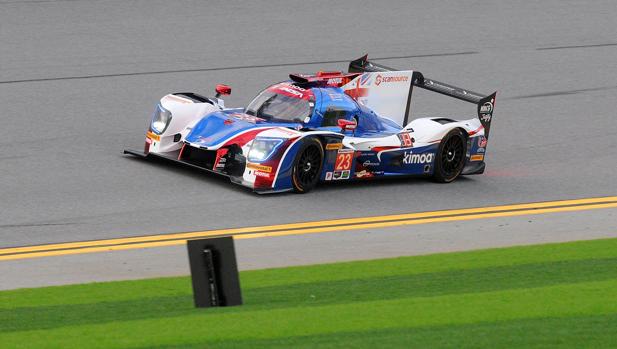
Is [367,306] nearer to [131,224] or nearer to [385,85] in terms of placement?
[131,224]

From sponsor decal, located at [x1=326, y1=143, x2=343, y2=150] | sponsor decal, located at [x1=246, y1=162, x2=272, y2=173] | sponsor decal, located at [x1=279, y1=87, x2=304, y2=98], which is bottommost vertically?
sponsor decal, located at [x1=246, y1=162, x2=272, y2=173]

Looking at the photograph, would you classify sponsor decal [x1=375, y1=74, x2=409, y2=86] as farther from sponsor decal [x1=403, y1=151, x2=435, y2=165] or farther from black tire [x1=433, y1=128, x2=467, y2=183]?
sponsor decal [x1=403, y1=151, x2=435, y2=165]

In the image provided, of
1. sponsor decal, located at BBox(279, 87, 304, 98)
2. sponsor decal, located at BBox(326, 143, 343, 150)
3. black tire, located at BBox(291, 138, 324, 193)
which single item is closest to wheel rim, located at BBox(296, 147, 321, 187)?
black tire, located at BBox(291, 138, 324, 193)

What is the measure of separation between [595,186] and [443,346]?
A: 8.11 metres

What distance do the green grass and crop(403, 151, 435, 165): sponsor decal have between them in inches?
143

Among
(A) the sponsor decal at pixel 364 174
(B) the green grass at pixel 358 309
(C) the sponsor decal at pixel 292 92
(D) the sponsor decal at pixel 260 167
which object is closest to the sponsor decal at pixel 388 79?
(C) the sponsor decal at pixel 292 92

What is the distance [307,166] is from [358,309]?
215 inches

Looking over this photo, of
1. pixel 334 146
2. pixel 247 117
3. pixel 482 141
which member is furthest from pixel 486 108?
pixel 247 117

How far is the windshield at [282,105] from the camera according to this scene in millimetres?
16922

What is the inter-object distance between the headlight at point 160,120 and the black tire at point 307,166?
1947 mm

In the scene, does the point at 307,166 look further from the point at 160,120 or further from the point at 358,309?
the point at 358,309

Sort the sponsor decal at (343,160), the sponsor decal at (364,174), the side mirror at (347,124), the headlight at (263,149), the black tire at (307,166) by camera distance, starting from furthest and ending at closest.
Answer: the sponsor decal at (364,174), the side mirror at (347,124), the sponsor decal at (343,160), the black tire at (307,166), the headlight at (263,149)

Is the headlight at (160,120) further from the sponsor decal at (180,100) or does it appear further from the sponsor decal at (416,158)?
the sponsor decal at (416,158)

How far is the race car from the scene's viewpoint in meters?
16.0
